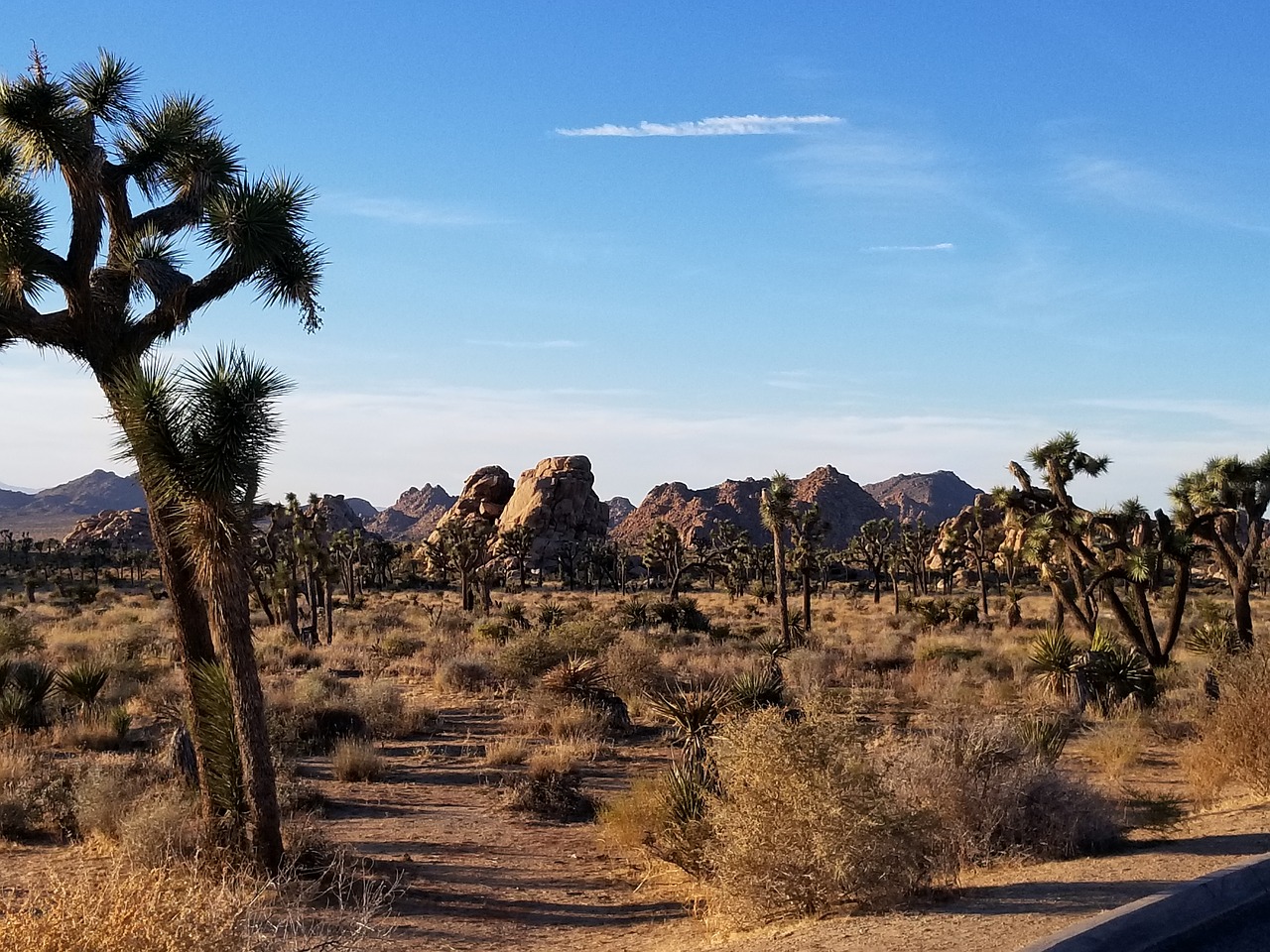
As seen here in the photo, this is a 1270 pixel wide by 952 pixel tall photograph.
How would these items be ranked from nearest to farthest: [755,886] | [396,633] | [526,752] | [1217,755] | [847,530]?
1. [755,886]
2. [1217,755]
3. [526,752]
4. [396,633]
5. [847,530]

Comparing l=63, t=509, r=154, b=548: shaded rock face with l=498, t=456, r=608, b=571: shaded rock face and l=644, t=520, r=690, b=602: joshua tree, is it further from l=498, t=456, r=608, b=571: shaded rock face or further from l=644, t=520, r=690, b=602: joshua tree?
l=644, t=520, r=690, b=602: joshua tree

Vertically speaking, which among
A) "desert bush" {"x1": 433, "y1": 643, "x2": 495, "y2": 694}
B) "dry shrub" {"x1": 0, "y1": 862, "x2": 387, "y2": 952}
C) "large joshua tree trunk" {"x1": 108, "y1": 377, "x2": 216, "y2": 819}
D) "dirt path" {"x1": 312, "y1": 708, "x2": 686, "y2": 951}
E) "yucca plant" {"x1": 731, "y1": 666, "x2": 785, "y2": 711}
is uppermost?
"large joshua tree trunk" {"x1": 108, "y1": 377, "x2": 216, "y2": 819}

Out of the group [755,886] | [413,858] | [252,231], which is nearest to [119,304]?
[252,231]

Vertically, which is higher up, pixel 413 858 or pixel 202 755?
pixel 202 755

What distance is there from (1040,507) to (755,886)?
19.5 metres

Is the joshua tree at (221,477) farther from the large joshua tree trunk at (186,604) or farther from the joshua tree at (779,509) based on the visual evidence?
the joshua tree at (779,509)

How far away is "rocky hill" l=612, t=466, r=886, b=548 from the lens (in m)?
168

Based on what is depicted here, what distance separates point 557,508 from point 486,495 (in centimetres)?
1416

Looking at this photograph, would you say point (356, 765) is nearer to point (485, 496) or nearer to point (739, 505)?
point (485, 496)

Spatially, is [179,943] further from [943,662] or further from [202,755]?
[943,662]

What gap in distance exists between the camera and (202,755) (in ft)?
31.3

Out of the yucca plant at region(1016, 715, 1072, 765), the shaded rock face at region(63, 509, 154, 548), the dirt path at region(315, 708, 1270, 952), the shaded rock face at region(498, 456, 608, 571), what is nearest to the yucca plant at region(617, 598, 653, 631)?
the dirt path at region(315, 708, 1270, 952)

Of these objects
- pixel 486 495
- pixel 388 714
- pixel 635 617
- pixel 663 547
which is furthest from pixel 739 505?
pixel 388 714

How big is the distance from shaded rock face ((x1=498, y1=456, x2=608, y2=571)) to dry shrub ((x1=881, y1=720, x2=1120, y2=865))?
9682cm
